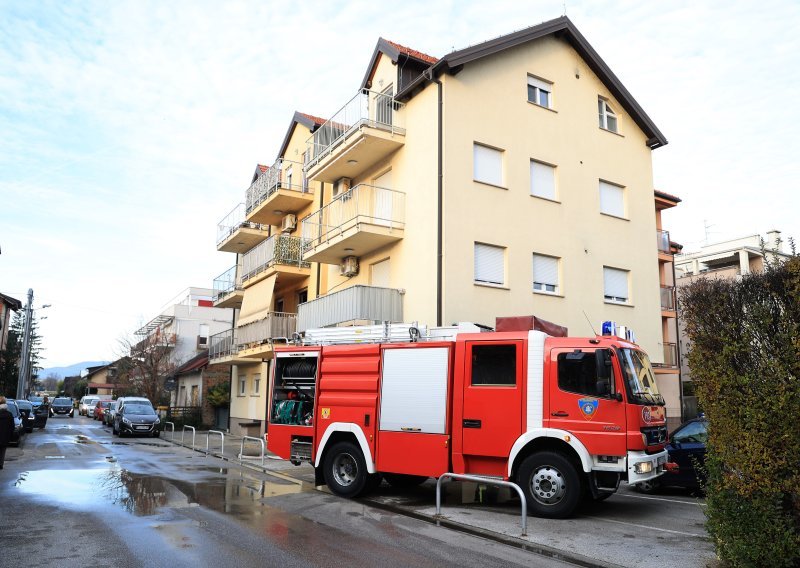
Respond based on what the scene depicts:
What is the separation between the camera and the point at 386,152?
2014 cm

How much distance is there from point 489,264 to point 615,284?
5.56 m

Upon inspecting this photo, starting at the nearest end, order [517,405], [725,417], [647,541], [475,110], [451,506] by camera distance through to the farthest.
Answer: [725,417], [647,541], [517,405], [451,506], [475,110]

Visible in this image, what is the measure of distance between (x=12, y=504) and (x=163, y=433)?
19.5m

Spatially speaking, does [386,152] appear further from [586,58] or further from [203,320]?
[203,320]

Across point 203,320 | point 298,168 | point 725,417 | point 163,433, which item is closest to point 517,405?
point 725,417

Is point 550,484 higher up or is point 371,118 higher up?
point 371,118

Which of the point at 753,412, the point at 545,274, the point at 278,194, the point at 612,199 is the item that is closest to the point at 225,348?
the point at 278,194

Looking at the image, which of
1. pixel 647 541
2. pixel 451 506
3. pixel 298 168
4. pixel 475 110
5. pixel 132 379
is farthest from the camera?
pixel 132 379

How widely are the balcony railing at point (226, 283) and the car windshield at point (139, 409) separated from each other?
607 centimetres

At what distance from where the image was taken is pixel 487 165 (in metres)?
19.2

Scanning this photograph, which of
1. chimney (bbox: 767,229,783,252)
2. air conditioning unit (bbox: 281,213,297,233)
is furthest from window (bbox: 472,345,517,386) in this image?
air conditioning unit (bbox: 281,213,297,233)

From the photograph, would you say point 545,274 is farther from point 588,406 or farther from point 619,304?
point 588,406

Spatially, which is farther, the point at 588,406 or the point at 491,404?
the point at 491,404

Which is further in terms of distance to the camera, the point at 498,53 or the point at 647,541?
the point at 498,53
